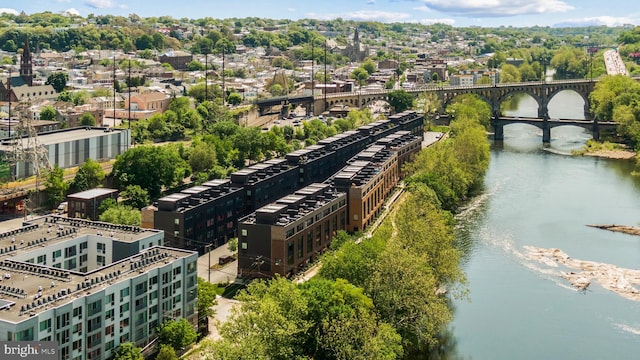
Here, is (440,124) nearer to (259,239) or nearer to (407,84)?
(407,84)

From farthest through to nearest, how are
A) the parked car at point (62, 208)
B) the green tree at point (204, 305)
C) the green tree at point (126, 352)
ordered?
the parked car at point (62, 208), the green tree at point (204, 305), the green tree at point (126, 352)

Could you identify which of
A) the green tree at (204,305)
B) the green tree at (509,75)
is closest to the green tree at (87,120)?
the green tree at (204,305)

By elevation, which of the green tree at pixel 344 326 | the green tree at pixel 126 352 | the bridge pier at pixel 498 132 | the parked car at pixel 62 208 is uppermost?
the bridge pier at pixel 498 132

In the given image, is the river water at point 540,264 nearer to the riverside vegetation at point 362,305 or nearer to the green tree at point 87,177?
the riverside vegetation at point 362,305

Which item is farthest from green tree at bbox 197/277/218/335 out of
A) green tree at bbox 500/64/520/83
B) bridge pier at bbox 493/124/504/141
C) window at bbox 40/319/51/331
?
green tree at bbox 500/64/520/83

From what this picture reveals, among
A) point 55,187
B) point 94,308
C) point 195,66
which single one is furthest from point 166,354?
point 195,66

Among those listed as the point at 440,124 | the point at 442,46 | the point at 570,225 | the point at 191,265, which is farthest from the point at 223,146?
the point at 442,46
